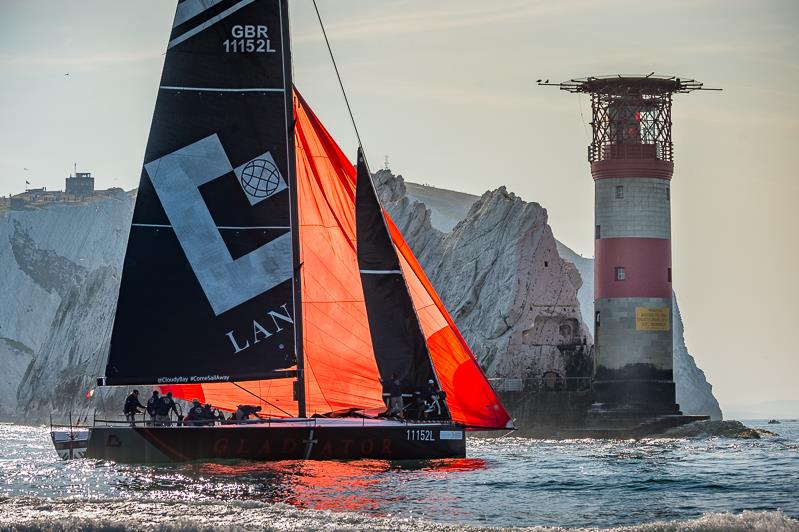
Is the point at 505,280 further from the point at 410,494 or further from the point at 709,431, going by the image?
the point at 410,494

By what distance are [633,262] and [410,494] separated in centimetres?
3588

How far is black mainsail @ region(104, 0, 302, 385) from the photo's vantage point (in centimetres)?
4062

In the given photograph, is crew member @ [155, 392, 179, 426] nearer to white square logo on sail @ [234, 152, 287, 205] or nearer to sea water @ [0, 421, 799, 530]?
sea water @ [0, 421, 799, 530]

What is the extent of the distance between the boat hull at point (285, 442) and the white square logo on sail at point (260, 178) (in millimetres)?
6410

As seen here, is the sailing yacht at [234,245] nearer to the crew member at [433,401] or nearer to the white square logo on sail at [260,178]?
the white square logo on sail at [260,178]

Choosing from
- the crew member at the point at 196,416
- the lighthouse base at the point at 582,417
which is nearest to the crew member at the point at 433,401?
the crew member at the point at 196,416

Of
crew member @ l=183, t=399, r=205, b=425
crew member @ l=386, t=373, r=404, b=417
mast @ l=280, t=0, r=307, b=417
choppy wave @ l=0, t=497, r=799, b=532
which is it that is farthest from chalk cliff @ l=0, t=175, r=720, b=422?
choppy wave @ l=0, t=497, r=799, b=532

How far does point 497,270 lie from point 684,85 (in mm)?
17684

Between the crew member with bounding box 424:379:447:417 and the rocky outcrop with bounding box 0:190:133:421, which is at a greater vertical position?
the rocky outcrop with bounding box 0:190:133:421

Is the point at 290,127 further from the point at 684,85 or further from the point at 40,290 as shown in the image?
the point at 40,290

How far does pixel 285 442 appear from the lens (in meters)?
37.7

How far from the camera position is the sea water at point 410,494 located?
2734 cm

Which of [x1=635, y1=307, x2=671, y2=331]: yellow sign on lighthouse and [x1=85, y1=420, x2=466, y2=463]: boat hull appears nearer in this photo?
[x1=85, y1=420, x2=466, y2=463]: boat hull

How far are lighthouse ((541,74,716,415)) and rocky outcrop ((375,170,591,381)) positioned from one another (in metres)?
8.15
